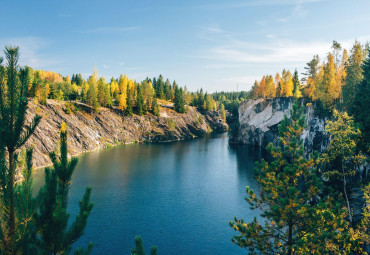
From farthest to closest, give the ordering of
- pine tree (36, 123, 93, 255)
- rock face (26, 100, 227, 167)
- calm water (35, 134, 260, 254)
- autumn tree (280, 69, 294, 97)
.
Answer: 1. autumn tree (280, 69, 294, 97)
2. rock face (26, 100, 227, 167)
3. calm water (35, 134, 260, 254)
4. pine tree (36, 123, 93, 255)

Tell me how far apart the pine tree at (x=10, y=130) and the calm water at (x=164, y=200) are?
91.1ft

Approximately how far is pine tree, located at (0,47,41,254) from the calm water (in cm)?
2778

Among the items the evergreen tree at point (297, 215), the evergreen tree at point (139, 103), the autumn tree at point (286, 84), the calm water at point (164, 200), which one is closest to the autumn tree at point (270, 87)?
the autumn tree at point (286, 84)

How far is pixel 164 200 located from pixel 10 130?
44.5 m

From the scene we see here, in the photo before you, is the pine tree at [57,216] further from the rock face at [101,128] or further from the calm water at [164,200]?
the rock face at [101,128]

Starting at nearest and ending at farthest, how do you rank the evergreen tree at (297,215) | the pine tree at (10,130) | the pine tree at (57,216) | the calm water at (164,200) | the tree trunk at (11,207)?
the pine tree at (10,130), the tree trunk at (11,207), the pine tree at (57,216), the evergreen tree at (297,215), the calm water at (164,200)

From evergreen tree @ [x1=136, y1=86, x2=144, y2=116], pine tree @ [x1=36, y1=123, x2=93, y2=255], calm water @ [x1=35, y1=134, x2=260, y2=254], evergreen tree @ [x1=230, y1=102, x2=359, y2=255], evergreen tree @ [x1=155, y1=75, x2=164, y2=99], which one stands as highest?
evergreen tree @ [x1=155, y1=75, x2=164, y2=99]

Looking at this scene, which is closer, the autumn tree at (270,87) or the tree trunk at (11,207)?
the tree trunk at (11,207)

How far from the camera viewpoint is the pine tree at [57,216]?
8.28 m

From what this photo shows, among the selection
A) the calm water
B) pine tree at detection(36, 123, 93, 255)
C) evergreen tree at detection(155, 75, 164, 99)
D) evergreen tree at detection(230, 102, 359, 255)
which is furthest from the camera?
evergreen tree at detection(155, 75, 164, 99)

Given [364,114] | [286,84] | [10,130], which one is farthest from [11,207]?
[286,84]

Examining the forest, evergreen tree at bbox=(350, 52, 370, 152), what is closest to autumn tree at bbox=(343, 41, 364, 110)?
the forest

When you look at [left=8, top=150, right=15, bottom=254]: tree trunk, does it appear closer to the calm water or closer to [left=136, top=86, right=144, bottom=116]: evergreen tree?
the calm water

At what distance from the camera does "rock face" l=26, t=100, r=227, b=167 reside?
266 feet
